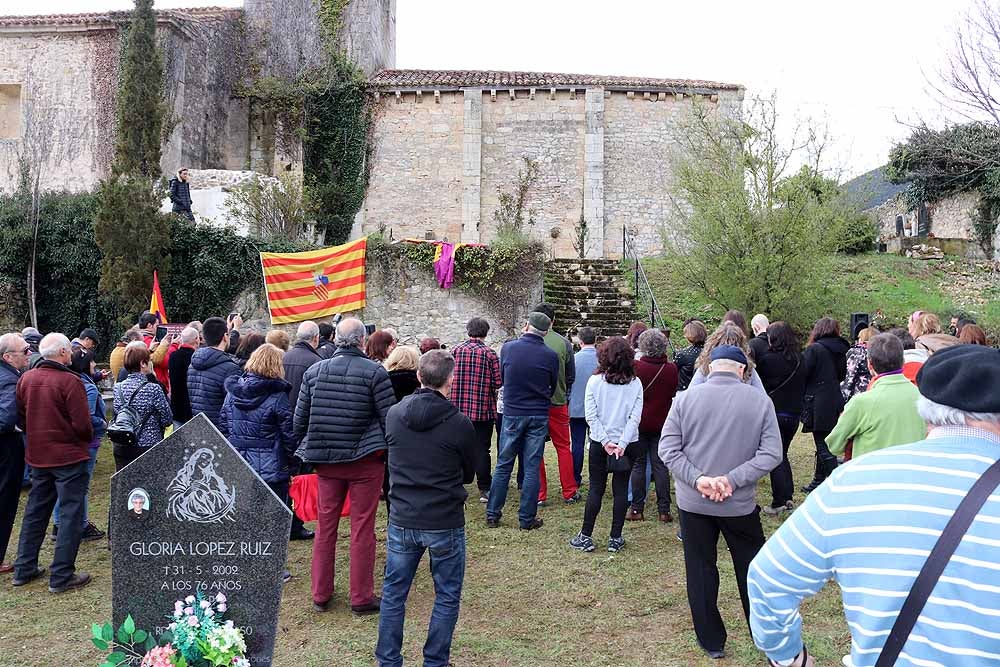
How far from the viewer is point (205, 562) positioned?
3668 millimetres

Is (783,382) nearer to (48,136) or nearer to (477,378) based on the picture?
(477,378)

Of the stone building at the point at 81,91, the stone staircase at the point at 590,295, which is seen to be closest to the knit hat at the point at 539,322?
the stone staircase at the point at 590,295

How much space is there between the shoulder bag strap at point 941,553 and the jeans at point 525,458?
497cm

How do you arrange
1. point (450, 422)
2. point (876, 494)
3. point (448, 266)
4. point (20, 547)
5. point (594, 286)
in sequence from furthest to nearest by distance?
point (594, 286)
point (448, 266)
point (20, 547)
point (450, 422)
point (876, 494)

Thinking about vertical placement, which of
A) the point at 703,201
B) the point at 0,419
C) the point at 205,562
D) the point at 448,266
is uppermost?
the point at 703,201

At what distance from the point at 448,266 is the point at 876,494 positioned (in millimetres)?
14906

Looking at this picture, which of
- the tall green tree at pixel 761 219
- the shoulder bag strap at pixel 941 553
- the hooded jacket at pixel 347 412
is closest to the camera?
the shoulder bag strap at pixel 941 553

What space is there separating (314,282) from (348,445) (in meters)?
12.3

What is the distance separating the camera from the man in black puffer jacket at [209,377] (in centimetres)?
623

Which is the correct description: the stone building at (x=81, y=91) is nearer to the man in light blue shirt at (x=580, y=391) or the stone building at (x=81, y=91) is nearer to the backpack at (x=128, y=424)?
the backpack at (x=128, y=424)

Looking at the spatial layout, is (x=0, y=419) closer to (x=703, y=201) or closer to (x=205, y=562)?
(x=205, y=562)

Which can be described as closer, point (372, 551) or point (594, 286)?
point (372, 551)

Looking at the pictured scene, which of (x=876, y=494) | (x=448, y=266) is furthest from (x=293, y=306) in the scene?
(x=876, y=494)

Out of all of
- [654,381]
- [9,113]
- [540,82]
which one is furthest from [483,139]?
[654,381]
